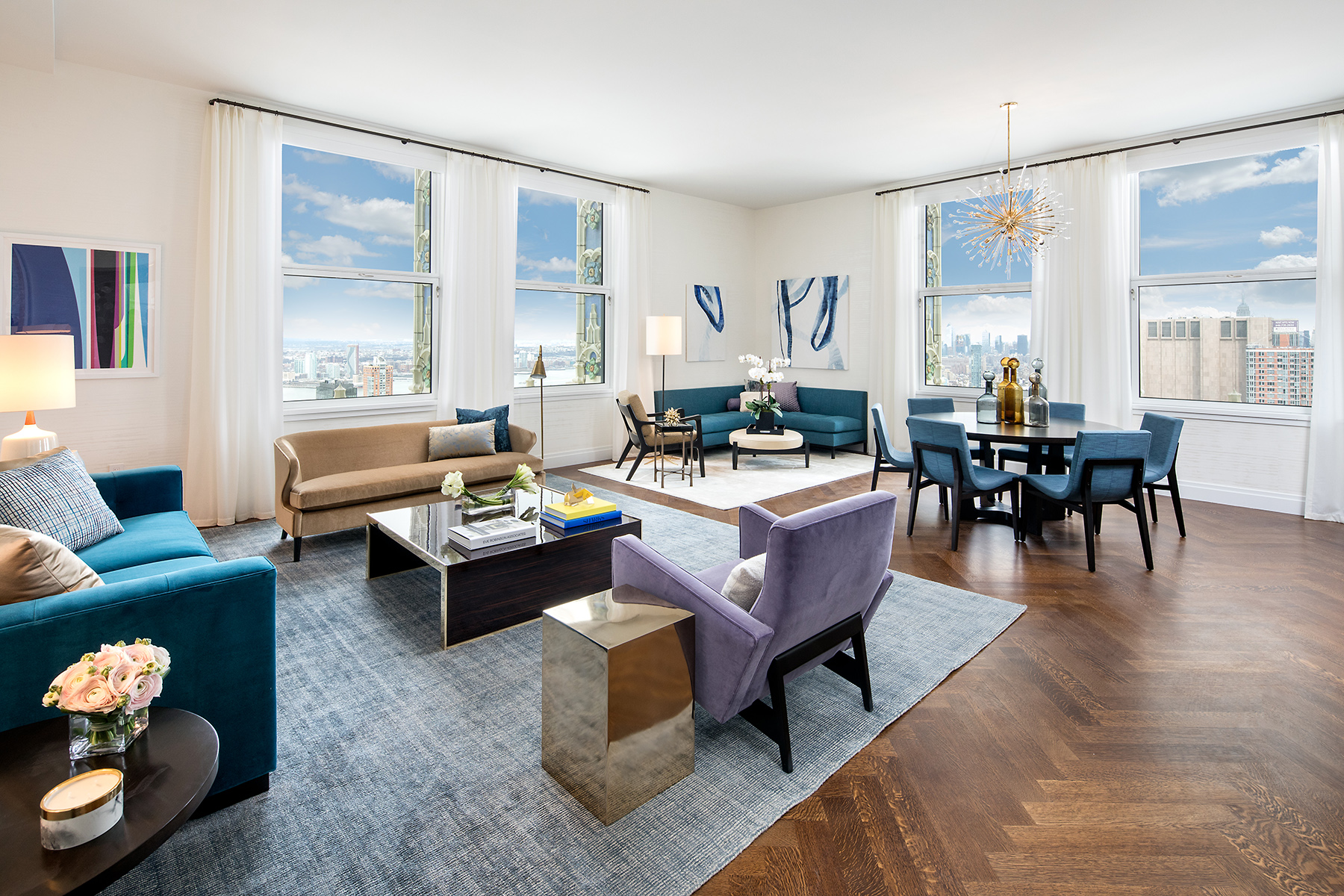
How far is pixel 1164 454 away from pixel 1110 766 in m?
3.22

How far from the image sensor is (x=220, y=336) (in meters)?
4.91

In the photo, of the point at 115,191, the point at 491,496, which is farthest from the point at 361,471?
the point at 115,191

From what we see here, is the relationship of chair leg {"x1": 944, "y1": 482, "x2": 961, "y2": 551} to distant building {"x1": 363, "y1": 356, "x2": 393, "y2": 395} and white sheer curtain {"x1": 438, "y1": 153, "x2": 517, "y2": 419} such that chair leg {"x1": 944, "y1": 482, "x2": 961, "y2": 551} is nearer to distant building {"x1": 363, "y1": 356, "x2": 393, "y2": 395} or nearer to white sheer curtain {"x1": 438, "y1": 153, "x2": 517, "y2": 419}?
white sheer curtain {"x1": 438, "y1": 153, "x2": 517, "y2": 419}

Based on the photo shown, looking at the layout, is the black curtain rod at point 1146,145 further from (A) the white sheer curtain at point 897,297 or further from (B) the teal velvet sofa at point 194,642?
(B) the teal velvet sofa at point 194,642

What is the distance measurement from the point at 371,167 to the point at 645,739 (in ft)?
18.5

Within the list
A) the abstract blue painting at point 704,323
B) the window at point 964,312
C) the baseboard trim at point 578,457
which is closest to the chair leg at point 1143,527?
the window at point 964,312

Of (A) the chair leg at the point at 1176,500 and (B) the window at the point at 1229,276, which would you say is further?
(B) the window at the point at 1229,276

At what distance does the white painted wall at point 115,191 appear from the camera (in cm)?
426

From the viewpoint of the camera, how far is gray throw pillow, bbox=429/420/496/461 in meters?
5.23

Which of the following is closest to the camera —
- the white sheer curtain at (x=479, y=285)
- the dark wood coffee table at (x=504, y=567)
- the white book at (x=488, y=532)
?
the dark wood coffee table at (x=504, y=567)

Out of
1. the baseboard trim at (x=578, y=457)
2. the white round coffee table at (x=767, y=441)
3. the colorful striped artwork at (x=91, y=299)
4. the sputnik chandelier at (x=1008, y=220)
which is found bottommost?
the baseboard trim at (x=578, y=457)

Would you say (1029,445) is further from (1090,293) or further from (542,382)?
(542,382)

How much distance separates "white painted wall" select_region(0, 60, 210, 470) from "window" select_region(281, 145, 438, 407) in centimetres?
71

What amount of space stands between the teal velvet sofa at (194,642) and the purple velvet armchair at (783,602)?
109 centimetres
